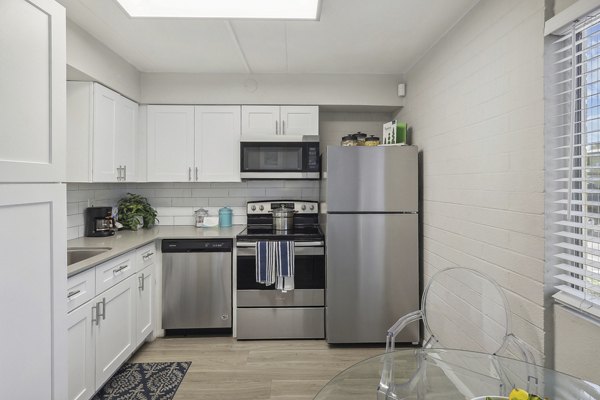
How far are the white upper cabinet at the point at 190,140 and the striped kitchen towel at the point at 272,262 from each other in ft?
2.98

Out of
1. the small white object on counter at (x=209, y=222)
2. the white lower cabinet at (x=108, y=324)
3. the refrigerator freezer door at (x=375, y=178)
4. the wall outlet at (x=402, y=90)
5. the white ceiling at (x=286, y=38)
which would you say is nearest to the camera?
the white lower cabinet at (x=108, y=324)

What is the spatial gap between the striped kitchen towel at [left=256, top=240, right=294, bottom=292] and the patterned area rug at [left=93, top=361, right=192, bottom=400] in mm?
857

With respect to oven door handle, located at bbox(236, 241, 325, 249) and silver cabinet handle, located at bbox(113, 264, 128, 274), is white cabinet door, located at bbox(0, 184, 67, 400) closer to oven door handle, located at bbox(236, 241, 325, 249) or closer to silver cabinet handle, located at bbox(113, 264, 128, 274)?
silver cabinet handle, located at bbox(113, 264, 128, 274)

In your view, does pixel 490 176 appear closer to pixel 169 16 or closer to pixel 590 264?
pixel 590 264

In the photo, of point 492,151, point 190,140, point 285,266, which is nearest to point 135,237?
point 190,140

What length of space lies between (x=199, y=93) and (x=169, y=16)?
1.23 metres

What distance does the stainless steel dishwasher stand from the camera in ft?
10.1

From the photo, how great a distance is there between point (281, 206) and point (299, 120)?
87 cm

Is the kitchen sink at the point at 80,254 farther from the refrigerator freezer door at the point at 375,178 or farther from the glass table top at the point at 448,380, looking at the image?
the glass table top at the point at 448,380

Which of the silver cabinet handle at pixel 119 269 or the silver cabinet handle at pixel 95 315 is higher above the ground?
the silver cabinet handle at pixel 119 269

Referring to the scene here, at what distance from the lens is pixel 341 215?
293cm

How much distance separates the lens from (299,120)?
11.2 ft

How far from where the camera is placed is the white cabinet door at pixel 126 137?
3.02 meters

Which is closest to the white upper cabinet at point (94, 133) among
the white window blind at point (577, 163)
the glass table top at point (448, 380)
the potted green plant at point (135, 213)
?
the potted green plant at point (135, 213)
